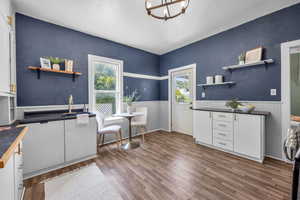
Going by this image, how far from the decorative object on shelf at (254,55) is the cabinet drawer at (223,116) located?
118cm

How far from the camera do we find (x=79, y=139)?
2.29 m

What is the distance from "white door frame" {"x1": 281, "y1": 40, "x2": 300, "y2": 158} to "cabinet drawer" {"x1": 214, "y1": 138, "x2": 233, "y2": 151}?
0.89 m

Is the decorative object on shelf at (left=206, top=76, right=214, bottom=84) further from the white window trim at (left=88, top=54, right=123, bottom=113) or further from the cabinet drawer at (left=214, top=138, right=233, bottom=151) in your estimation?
the white window trim at (left=88, top=54, right=123, bottom=113)

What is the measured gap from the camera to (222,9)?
2.24 meters

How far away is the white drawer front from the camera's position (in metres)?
2.54

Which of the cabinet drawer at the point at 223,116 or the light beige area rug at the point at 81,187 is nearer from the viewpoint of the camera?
the light beige area rug at the point at 81,187

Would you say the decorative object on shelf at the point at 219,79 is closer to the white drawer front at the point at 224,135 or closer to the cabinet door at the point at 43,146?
the white drawer front at the point at 224,135

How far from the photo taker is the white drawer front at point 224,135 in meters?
2.54

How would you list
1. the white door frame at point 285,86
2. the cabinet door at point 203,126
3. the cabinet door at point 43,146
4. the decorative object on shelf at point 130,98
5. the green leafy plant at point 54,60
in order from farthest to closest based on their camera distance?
the decorative object on shelf at point 130,98 < the cabinet door at point 203,126 < the green leafy plant at point 54,60 < the white door frame at point 285,86 < the cabinet door at point 43,146

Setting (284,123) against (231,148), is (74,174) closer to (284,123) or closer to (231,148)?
(231,148)

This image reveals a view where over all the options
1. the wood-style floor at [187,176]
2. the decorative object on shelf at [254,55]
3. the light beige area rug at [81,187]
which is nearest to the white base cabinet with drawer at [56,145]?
the wood-style floor at [187,176]

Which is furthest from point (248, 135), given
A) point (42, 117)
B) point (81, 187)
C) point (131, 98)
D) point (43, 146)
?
point (42, 117)

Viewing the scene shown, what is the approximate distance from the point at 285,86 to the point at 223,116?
1142 millimetres

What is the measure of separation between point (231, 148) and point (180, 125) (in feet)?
5.67
